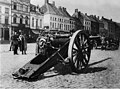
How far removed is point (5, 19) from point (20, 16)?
3469 mm

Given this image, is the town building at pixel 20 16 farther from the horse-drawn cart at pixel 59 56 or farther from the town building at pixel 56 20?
the horse-drawn cart at pixel 59 56

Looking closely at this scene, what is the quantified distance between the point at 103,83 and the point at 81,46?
1487mm

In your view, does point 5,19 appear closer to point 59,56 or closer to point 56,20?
point 56,20

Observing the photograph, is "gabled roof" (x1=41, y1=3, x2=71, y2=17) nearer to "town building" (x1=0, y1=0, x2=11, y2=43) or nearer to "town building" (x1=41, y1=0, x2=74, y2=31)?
"town building" (x1=41, y1=0, x2=74, y2=31)

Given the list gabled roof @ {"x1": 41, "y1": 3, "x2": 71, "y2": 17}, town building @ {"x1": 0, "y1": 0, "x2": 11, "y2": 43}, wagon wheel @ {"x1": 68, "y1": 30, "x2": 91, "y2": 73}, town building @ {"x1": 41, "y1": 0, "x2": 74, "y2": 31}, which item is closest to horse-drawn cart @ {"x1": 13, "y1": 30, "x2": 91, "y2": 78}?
wagon wheel @ {"x1": 68, "y1": 30, "x2": 91, "y2": 73}

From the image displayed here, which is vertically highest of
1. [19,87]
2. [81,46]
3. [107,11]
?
[107,11]

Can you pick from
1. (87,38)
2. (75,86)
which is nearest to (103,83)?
(75,86)

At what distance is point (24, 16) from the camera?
2908cm

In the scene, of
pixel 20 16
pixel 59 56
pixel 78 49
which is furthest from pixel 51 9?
pixel 20 16

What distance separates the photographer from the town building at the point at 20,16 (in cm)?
2702

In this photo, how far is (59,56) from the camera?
4609 mm

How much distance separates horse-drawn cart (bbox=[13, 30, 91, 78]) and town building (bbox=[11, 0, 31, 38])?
21782 millimetres

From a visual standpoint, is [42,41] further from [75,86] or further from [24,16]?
[24,16]

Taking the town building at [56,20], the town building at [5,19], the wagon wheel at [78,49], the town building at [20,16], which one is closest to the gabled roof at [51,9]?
the town building at [56,20]
